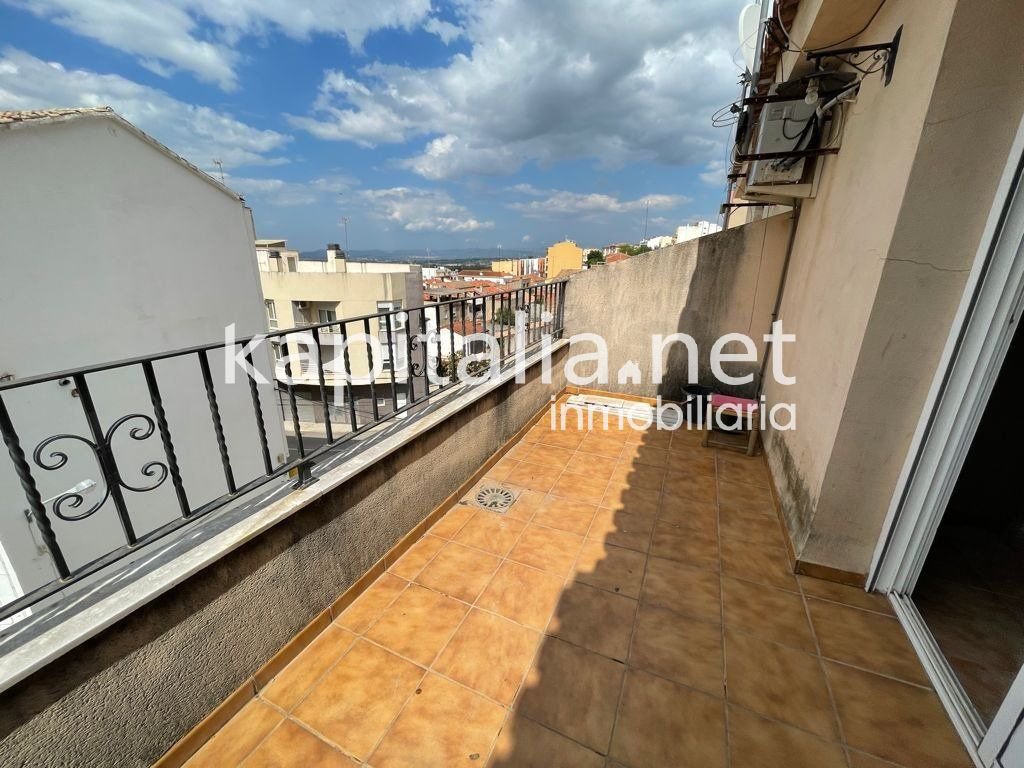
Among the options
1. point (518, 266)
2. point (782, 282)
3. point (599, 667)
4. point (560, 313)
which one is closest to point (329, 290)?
point (560, 313)

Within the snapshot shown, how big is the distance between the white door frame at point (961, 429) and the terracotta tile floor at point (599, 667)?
74 mm

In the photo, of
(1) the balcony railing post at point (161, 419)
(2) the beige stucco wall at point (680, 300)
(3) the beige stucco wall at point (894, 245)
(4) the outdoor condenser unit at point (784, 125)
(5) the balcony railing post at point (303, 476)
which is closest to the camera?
(1) the balcony railing post at point (161, 419)

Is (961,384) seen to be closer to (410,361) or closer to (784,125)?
(784,125)

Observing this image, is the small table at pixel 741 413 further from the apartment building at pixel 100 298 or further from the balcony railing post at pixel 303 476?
the apartment building at pixel 100 298

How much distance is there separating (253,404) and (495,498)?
5.31 ft

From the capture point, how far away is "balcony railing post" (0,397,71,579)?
3.33 ft

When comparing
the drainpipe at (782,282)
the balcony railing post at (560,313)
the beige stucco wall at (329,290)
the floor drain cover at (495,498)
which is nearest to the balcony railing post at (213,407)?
the floor drain cover at (495,498)

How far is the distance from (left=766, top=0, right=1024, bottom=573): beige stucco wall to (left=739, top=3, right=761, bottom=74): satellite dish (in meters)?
1.52

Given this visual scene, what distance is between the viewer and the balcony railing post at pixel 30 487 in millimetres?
1014

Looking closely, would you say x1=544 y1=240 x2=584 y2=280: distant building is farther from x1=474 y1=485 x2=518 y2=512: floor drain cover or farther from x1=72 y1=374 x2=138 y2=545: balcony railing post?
x1=72 y1=374 x2=138 y2=545: balcony railing post

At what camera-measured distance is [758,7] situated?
3.52 metres

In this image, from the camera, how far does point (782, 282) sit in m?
3.82

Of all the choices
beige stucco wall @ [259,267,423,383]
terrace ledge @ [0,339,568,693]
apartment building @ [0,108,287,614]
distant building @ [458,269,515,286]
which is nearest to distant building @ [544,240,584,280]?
distant building @ [458,269,515,286]

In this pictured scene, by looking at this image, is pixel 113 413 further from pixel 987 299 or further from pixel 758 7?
pixel 758 7
